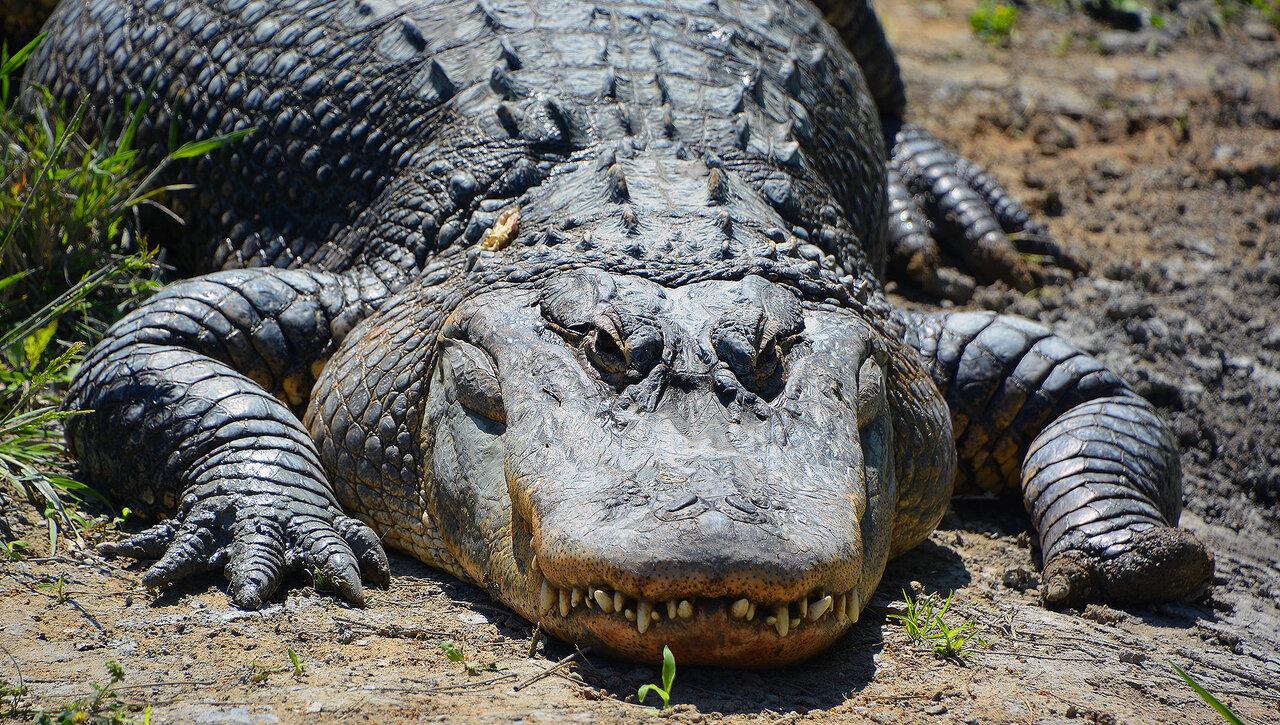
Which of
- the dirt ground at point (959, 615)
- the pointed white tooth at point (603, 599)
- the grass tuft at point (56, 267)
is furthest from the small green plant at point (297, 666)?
the grass tuft at point (56, 267)

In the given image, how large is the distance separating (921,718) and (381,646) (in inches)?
49.8

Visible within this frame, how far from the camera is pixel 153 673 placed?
2438mm

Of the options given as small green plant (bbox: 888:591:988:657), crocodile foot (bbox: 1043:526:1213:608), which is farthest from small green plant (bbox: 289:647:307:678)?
crocodile foot (bbox: 1043:526:1213:608)

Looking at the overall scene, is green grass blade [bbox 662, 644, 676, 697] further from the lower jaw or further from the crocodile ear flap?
the crocodile ear flap

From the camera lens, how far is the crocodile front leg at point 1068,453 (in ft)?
11.1

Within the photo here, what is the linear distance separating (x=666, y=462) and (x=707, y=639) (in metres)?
0.40

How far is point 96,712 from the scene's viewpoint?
2234 millimetres

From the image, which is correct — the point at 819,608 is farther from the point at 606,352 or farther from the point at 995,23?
the point at 995,23

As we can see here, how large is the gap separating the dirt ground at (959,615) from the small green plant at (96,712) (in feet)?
0.12

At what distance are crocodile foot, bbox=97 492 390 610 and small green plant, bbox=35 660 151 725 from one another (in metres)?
0.52

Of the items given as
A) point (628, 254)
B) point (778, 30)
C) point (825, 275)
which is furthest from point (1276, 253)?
point (628, 254)

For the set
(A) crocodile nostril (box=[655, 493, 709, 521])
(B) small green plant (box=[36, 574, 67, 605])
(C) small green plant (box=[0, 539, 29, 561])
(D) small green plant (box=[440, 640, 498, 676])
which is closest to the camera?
(A) crocodile nostril (box=[655, 493, 709, 521])

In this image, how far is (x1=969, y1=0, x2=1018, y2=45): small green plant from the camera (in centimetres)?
938

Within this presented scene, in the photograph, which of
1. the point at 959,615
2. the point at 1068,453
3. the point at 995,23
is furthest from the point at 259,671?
the point at 995,23
